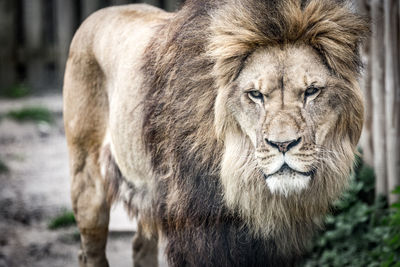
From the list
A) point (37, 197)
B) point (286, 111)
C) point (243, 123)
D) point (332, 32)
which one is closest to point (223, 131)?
point (243, 123)

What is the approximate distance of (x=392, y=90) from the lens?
13.9ft

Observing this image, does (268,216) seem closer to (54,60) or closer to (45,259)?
(45,259)

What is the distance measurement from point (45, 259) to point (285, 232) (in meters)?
2.65

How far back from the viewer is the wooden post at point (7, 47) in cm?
785

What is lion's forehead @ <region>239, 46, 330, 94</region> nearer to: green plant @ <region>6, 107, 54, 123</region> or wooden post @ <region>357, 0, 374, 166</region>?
wooden post @ <region>357, 0, 374, 166</region>

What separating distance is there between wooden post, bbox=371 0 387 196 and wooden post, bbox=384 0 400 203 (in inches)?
3.8

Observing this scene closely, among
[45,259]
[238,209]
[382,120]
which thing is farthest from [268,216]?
[45,259]

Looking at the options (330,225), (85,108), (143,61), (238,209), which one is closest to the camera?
(238,209)

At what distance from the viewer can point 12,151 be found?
7129mm

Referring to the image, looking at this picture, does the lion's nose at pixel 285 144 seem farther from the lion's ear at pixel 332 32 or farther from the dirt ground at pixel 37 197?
the dirt ground at pixel 37 197

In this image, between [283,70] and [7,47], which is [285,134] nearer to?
[283,70]

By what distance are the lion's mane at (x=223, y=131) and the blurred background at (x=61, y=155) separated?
468 millimetres

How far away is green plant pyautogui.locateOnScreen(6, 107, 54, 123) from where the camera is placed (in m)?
7.82

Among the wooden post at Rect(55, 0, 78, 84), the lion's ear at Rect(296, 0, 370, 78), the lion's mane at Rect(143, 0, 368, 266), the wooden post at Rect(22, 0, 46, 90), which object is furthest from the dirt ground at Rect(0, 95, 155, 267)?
the lion's ear at Rect(296, 0, 370, 78)
